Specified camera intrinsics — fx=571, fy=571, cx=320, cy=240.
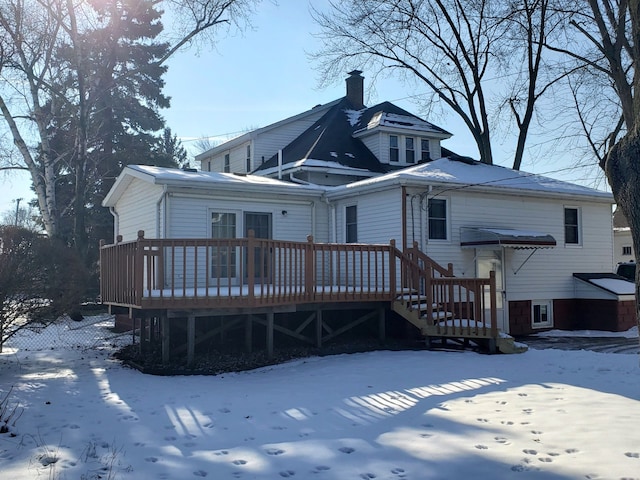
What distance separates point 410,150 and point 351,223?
5.83 metres

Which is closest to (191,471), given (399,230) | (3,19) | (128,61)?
(399,230)

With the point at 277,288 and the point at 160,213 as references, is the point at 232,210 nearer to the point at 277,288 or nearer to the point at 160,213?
the point at 160,213

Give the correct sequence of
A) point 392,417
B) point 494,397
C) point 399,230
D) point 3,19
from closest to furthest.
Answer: point 392,417 → point 494,397 → point 399,230 → point 3,19

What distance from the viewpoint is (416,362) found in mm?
9422

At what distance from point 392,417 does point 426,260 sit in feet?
18.0

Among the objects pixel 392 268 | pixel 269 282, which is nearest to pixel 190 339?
pixel 269 282

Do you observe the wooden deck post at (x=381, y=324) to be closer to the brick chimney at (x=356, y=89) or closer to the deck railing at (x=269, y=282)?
the deck railing at (x=269, y=282)

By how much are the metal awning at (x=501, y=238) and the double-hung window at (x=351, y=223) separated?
2.59m

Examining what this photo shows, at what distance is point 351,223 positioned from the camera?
14492mm

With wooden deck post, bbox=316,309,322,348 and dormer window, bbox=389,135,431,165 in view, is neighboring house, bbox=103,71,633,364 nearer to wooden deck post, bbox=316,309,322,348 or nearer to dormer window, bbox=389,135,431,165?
wooden deck post, bbox=316,309,322,348

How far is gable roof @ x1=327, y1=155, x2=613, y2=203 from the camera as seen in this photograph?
12923 millimetres

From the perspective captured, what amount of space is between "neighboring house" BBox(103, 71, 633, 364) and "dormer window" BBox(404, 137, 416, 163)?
675mm

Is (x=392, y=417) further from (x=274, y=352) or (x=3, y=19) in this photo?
(x=3, y=19)

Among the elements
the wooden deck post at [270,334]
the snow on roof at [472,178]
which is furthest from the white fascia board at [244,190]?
the wooden deck post at [270,334]
